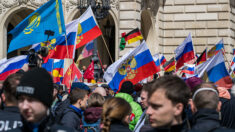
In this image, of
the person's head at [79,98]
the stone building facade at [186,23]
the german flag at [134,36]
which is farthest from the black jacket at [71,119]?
the stone building facade at [186,23]

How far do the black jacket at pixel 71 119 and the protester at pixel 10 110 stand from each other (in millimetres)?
1292

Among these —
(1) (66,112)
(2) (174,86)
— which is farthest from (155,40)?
(2) (174,86)

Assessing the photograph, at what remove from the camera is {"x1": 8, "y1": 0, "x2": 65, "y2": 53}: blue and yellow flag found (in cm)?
712

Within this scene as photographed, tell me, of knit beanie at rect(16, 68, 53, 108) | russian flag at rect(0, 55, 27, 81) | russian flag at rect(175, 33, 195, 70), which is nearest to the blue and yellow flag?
russian flag at rect(0, 55, 27, 81)

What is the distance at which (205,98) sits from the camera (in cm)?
338

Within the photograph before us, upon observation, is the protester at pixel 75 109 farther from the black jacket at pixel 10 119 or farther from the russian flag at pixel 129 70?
the russian flag at pixel 129 70

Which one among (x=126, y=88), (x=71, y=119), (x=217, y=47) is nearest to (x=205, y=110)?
(x=71, y=119)

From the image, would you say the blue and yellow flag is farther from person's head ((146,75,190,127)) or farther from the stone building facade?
the stone building facade

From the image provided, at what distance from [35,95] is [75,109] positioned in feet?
7.70

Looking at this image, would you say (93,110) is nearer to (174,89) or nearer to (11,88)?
(11,88)

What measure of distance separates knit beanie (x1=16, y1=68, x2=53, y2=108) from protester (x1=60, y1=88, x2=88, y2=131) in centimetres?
196

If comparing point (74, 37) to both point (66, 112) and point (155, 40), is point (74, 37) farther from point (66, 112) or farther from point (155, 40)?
point (155, 40)

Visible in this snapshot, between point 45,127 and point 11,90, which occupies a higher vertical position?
point 11,90

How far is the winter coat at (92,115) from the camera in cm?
491
